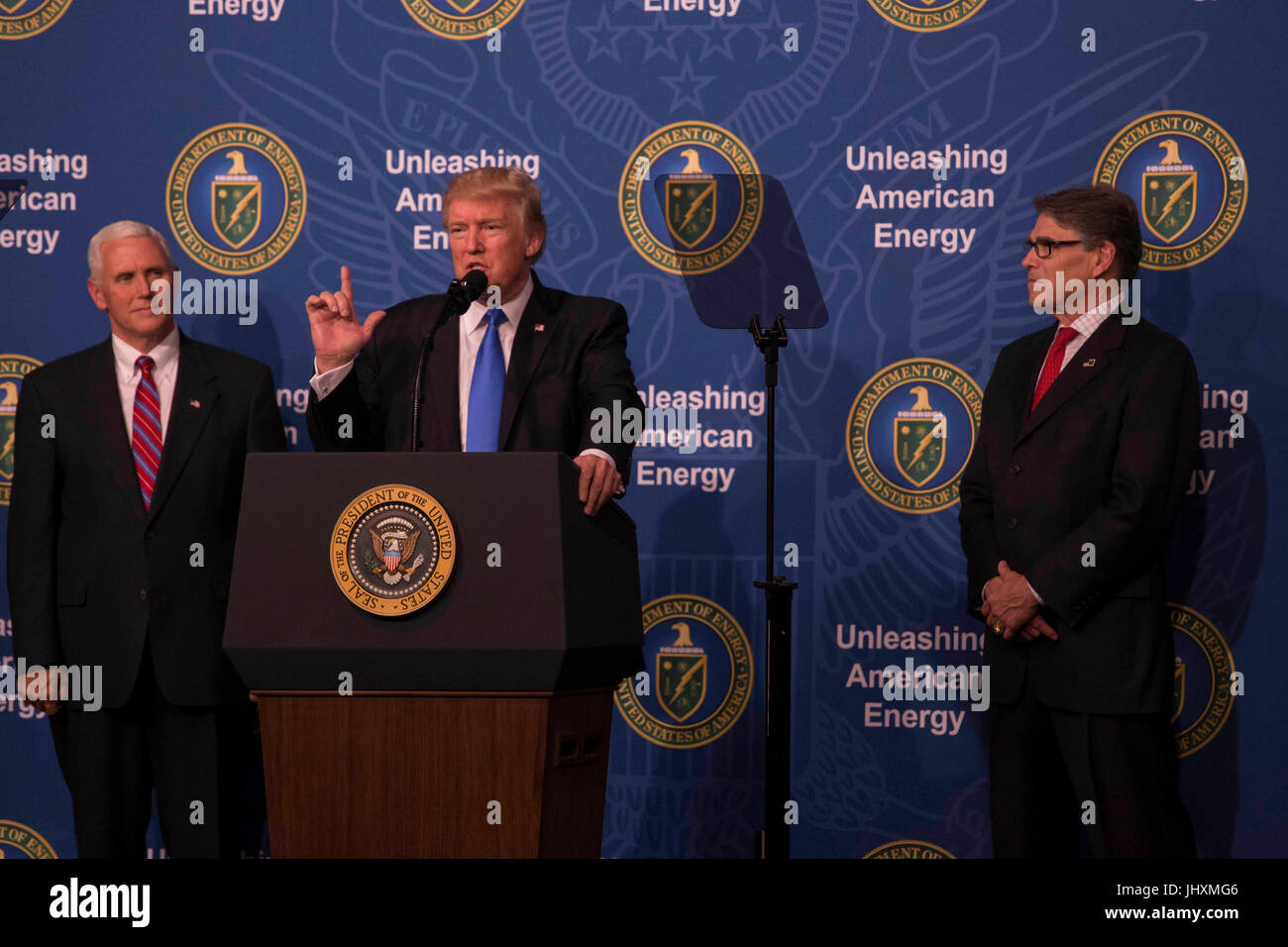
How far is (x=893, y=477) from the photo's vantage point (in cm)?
382

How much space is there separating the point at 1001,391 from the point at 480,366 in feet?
4.66

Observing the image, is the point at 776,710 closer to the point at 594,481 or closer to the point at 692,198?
the point at 594,481

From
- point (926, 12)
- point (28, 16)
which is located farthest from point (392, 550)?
point (28, 16)

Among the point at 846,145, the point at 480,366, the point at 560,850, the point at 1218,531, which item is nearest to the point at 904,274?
the point at 846,145

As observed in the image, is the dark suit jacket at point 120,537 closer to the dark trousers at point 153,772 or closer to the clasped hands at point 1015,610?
the dark trousers at point 153,772

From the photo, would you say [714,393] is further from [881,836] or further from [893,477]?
[881,836]

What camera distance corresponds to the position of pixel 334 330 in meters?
2.54

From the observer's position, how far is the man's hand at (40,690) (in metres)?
3.12

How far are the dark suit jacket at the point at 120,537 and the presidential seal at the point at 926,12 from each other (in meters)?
2.34

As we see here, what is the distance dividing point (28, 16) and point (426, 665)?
3.19 metres

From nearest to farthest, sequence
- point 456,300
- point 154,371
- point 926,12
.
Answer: point 456,300, point 154,371, point 926,12

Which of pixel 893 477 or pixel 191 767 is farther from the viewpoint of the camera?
pixel 893 477

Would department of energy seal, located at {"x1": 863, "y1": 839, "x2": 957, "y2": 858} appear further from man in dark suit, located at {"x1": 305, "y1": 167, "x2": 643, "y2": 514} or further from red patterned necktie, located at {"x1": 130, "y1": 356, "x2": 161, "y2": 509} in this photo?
red patterned necktie, located at {"x1": 130, "y1": 356, "x2": 161, "y2": 509}

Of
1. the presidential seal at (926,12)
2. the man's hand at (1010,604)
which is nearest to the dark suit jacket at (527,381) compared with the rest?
the man's hand at (1010,604)
